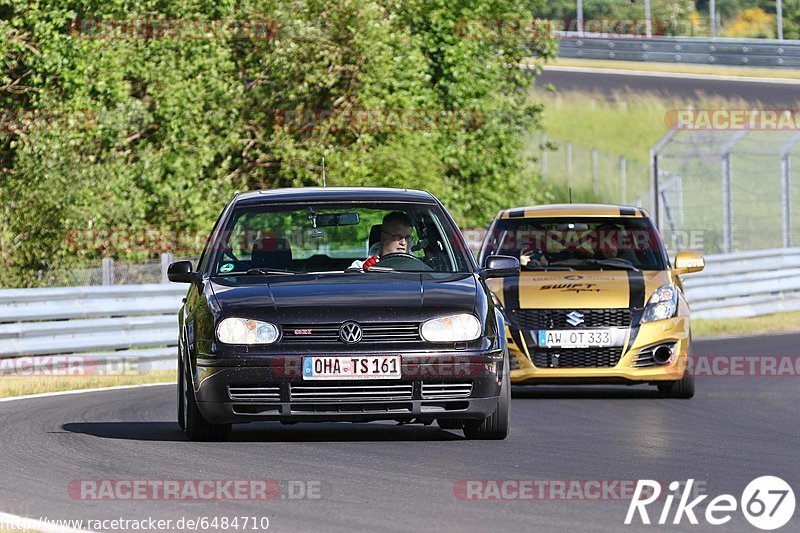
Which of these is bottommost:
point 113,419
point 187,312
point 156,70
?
point 113,419

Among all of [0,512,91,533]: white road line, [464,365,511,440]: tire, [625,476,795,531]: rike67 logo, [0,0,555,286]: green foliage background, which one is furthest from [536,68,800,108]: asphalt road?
[0,512,91,533]: white road line

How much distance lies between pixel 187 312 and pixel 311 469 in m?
2.03

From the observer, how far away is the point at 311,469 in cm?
920

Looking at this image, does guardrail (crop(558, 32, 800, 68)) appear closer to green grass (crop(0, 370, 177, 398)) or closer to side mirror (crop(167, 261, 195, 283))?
green grass (crop(0, 370, 177, 398))

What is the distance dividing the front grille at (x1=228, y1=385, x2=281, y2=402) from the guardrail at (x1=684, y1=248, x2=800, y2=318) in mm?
17230

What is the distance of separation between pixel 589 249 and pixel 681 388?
1.71m

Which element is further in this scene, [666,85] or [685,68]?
[685,68]

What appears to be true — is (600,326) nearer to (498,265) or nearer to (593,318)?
(593,318)

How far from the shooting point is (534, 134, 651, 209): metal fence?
173 feet

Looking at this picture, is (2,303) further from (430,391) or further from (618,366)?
(430,391)

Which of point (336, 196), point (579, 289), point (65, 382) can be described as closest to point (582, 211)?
point (579, 289)

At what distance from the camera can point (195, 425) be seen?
10.5m

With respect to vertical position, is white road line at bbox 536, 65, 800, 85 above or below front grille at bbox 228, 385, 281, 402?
above

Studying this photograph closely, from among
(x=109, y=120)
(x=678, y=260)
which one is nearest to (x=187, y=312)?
(x=678, y=260)
